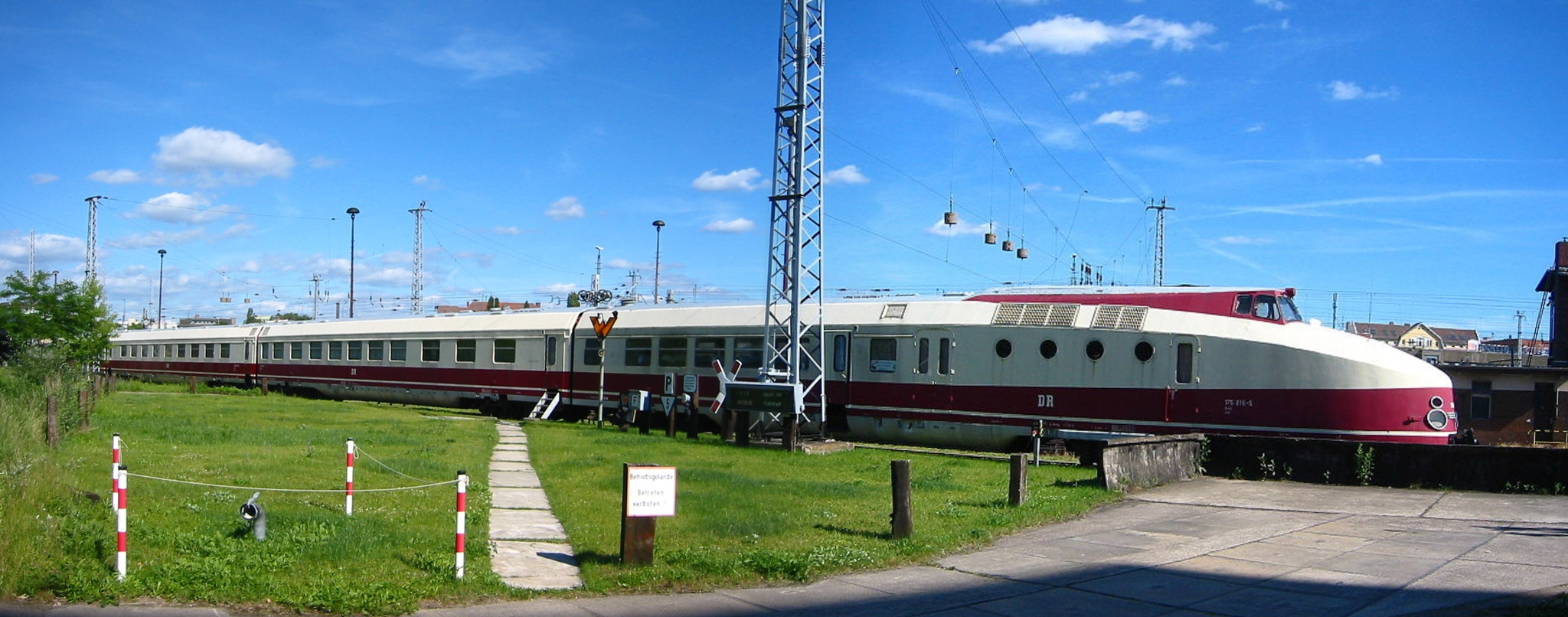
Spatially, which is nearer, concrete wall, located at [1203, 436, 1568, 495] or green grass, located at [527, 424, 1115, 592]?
green grass, located at [527, 424, 1115, 592]

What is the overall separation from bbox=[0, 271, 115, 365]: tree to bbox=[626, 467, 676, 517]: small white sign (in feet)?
142

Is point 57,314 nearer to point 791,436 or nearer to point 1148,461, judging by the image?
point 791,436

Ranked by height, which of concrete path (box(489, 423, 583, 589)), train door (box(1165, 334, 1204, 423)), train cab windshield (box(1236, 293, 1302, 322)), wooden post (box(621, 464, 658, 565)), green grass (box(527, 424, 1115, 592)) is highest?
train cab windshield (box(1236, 293, 1302, 322))

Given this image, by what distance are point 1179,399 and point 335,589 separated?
15.5 meters

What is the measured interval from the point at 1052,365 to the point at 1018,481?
8195 millimetres

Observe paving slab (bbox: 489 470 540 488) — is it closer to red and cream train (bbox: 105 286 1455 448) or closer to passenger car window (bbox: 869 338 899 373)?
red and cream train (bbox: 105 286 1455 448)

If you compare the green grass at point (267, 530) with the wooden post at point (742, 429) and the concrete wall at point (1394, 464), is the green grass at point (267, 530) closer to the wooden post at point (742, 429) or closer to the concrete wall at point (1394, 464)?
the wooden post at point (742, 429)

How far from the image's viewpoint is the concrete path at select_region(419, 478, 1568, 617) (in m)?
8.72

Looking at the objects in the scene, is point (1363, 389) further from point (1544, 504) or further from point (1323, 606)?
point (1323, 606)

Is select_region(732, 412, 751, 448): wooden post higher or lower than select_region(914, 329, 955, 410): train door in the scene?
lower

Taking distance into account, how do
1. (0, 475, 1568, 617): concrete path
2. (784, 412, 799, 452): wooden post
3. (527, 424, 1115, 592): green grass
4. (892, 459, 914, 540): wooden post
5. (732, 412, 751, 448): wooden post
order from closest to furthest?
(0, 475, 1568, 617): concrete path, (527, 424, 1115, 592): green grass, (892, 459, 914, 540): wooden post, (784, 412, 799, 452): wooden post, (732, 412, 751, 448): wooden post

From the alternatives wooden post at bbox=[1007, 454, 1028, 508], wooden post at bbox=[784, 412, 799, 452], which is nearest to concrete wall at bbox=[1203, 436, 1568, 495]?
wooden post at bbox=[1007, 454, 1028, 508]

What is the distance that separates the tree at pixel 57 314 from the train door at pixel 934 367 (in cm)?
3675

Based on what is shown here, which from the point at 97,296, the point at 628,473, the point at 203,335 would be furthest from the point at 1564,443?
the point at 97,296
